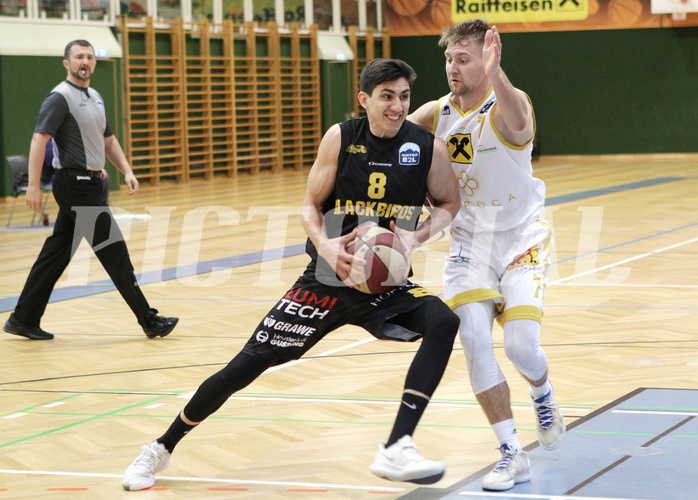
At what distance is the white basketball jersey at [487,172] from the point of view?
3.53m

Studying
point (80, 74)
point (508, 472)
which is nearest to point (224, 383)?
point (508, 472)

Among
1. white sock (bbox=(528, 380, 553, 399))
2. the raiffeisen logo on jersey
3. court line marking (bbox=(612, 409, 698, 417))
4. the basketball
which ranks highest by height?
the raiffeisen logo on jersey

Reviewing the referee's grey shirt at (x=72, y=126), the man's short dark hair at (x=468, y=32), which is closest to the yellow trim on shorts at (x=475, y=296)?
the man's short dark hair at (x=468, y=32)

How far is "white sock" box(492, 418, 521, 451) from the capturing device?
11.0 ft

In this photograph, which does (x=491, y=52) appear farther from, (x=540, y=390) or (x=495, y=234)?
(x=540, y=390)

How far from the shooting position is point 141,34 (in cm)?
1809

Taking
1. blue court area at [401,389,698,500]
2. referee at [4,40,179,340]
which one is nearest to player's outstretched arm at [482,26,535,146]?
blue court area at [401,389,698,500]

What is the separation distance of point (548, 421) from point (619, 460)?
0.28m

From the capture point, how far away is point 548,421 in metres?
3.51

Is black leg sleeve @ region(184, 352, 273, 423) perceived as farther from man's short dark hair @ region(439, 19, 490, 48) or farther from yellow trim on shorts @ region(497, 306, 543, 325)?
man's short dark hair @ region(439, 19, 490, 48)

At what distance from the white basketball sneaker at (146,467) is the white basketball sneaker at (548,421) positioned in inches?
52.3

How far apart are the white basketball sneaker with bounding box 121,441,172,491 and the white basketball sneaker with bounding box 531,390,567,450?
1.33 meters

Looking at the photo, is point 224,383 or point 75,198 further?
point 75,198

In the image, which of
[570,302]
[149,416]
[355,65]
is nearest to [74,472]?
[149,416]
